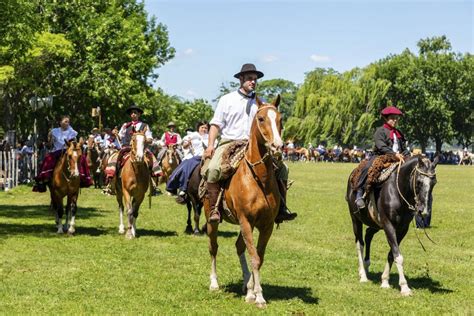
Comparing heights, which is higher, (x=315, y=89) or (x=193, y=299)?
(x=315, y=89)

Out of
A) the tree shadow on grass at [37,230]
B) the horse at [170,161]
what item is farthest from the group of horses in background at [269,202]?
the horse at [170,161]

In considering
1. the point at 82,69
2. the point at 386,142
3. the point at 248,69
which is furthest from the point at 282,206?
the point at 82,69

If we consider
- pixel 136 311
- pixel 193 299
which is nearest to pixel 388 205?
pixel 193 299

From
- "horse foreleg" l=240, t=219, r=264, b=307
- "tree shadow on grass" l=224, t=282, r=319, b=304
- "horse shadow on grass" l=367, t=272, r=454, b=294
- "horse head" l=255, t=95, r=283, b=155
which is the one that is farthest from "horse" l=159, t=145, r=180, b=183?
"horse head" l=255, t=95, r=283, b=155

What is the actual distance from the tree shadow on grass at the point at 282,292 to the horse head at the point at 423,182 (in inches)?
86.1

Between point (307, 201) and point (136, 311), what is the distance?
2067cm

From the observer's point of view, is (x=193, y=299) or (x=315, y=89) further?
(x=315, y=89)

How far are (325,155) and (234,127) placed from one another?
90488 mm

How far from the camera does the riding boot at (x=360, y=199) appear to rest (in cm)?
1290

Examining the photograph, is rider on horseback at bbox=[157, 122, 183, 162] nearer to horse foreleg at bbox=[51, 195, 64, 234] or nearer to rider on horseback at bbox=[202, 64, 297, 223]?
horse foreleg at bbox=[51, 195, 64, 234]

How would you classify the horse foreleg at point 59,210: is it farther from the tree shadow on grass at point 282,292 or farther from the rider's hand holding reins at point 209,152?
the rider's hand holding reins at point 209,152

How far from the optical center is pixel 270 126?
33.0 feet

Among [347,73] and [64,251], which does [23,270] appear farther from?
[347,73]

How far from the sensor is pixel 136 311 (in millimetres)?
9906
